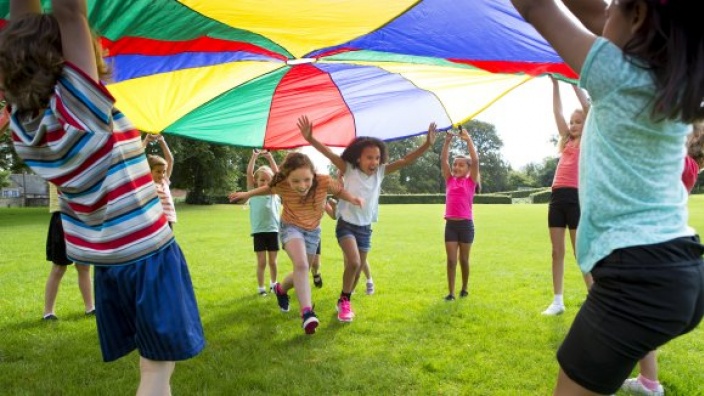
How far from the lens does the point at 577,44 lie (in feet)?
4.93

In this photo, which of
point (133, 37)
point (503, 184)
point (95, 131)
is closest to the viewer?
point (95, 131)

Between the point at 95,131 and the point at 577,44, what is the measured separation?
1519 mm

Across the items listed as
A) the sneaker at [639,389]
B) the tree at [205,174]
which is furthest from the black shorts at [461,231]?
the tree at [205,174]

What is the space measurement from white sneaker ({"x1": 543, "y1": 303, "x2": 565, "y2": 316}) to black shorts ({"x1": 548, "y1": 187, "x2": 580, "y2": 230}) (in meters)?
0.76

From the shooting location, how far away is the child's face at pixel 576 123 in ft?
15.4

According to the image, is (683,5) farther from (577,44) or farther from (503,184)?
(503,184)

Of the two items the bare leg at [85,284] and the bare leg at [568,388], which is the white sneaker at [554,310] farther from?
the bare leg at [85,284]

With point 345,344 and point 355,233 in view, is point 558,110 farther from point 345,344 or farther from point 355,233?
point 345,344

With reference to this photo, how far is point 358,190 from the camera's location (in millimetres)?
5168

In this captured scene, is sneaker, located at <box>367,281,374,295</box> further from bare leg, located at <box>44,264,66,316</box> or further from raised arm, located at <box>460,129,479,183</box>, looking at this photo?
bare leg, located at <box>44,264,66,316</box>

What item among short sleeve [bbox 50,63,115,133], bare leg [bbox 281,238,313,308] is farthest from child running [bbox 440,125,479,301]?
short sleeve [bbox 50,63,115,133]

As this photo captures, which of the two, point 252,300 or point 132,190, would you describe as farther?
point 252,300

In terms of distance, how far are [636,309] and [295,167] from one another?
11.4 ft

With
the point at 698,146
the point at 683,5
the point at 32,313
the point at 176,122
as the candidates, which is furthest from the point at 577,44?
the point at 32,313
